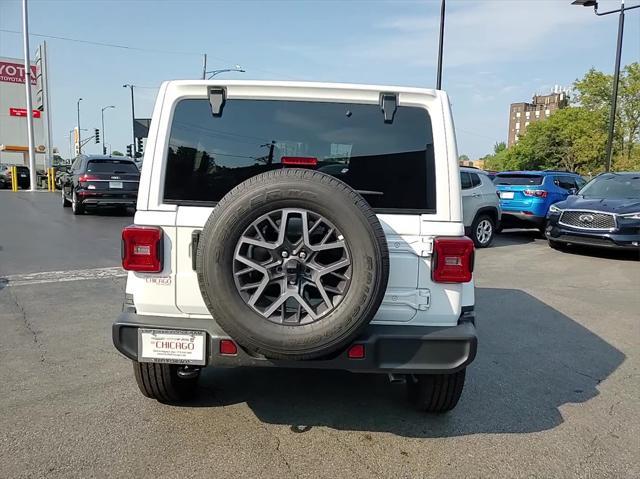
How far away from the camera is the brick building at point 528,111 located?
140m

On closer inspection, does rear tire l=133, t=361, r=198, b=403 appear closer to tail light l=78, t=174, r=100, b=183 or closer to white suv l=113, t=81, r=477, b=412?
white suv l=113, t=81, r=477, b=412

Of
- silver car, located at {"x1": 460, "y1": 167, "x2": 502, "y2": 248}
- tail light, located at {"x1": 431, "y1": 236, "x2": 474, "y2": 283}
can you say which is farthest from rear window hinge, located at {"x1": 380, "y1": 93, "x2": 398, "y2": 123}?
silver car, located at {"x1": 460, "y1": 167, "x2": 502, "y2": 248}

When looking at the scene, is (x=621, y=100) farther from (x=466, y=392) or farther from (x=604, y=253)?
(x=466, y=392)

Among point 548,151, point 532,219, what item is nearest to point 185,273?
point 532,219

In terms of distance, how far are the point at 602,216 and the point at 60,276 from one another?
962 cm

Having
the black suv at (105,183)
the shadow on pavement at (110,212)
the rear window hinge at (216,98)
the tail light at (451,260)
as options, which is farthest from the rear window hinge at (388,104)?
the shadow on pavement at (110,212)

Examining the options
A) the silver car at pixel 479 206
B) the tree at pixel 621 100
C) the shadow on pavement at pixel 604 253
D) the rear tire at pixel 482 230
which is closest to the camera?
the shadow on pavement at pixel 604 253

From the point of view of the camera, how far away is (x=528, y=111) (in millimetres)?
145625

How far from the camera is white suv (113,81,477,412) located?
262 centimetres

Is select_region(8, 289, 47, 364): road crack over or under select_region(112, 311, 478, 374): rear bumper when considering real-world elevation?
under

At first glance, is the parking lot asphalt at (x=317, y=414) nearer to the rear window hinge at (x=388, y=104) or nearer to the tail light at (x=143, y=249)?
the tail light at (x=143, y=249)

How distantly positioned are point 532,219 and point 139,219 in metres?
11.7

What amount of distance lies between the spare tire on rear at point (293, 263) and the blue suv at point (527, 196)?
1134 centimetres

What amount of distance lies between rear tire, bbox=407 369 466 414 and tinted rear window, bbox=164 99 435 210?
3.64 feet
